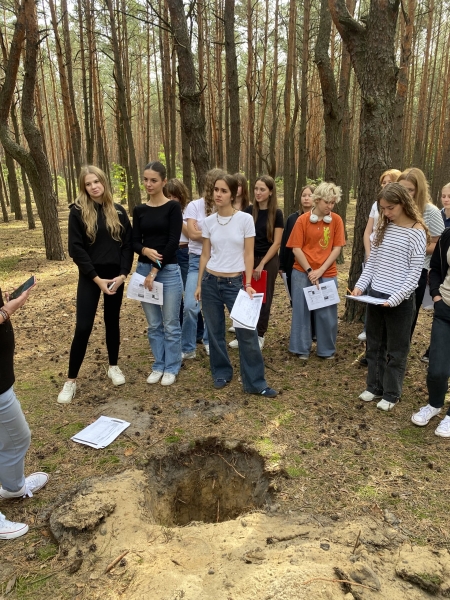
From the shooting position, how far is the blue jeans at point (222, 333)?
4.11 meters

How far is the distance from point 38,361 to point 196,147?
13.6 feet

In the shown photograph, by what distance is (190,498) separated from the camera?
346cm

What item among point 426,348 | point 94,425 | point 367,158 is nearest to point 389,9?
point 367,158

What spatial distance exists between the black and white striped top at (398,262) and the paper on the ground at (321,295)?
0.88 metres

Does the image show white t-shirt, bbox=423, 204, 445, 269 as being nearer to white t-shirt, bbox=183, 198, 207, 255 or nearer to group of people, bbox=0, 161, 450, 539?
group of people, bbox=0, 161, 450, 539

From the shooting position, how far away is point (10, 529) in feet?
8.80

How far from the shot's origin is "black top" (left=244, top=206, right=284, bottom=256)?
497 centimetres

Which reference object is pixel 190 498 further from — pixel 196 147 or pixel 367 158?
pixel 196 147

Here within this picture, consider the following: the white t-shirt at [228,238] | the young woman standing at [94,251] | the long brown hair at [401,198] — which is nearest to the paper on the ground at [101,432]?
the young woman standing at [94,251]

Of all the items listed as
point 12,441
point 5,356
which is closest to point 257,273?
point 5,356

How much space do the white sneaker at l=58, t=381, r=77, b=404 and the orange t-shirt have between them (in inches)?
110

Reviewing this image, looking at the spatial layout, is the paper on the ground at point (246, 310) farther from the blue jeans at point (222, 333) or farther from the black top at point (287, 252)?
the black top at point (287, 252)

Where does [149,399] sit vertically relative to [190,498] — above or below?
above

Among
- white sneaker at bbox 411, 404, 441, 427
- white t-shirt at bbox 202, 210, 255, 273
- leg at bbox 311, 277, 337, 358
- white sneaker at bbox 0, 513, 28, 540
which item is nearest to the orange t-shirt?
leg at bbox 311, 277, 337, 358
